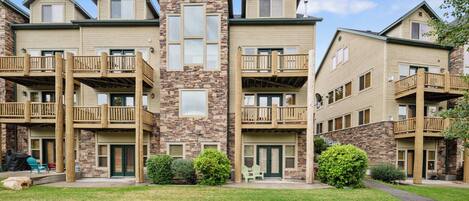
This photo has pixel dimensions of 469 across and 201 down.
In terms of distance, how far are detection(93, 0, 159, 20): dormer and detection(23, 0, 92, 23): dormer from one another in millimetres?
2365

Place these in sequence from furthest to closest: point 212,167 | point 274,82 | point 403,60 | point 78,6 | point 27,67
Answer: point 403,60 → point 78,6 → point 274,82 → point 27,67 → point 212,167

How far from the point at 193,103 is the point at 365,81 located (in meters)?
12.9

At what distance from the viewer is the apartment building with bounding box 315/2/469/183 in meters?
17.5

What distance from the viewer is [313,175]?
15.1 meters

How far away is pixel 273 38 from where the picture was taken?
16984 mm

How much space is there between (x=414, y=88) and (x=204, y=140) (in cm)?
1318

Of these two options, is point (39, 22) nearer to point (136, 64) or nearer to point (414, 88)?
point (136, 64)

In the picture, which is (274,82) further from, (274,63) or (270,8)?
(270,8)

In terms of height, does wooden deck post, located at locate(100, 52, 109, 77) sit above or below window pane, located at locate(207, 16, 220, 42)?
below

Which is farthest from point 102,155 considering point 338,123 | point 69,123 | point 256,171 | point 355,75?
point 338,123

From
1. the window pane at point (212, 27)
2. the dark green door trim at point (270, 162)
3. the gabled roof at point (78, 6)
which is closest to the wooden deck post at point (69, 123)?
the gabled roof at point (78, 6)

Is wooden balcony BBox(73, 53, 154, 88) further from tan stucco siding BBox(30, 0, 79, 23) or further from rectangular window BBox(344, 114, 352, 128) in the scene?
rectangular window BBox(344, 114, 352, 128)

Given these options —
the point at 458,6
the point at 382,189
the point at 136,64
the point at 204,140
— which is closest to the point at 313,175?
the point at 382,189

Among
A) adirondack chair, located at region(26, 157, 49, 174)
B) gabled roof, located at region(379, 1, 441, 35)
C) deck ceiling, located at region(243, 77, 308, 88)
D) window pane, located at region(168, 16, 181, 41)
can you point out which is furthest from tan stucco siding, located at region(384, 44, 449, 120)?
adirondack chair, located at region(26, 157, 49, 174)
